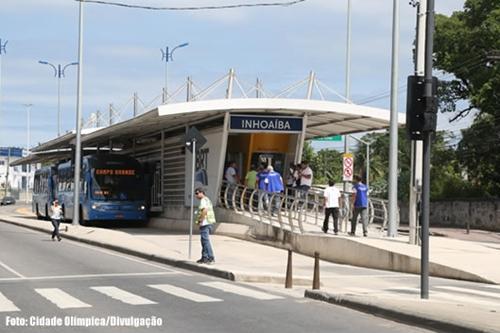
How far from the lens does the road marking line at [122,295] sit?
12.4 metres

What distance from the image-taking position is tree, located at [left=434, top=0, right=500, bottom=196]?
43812mm

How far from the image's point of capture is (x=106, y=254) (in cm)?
2241

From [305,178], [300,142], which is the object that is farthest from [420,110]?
[300,142]

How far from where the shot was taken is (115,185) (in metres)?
35.6

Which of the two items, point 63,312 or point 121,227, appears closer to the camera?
point 63,312

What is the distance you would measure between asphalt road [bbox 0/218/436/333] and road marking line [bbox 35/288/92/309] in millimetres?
15

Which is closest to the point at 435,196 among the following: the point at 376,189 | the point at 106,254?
the point at 376,189

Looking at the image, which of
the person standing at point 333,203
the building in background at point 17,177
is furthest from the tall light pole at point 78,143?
the building in background at point 17,177

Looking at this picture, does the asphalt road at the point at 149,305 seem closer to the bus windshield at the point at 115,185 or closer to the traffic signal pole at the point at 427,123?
the traffic signal pole at the point at 427,123

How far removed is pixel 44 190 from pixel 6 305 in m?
35.8

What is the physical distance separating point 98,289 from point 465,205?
4120 centimetres

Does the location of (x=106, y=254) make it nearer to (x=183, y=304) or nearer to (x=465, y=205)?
(x=183, y=304)

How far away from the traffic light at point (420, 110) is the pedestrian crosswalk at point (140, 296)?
12.1 ft

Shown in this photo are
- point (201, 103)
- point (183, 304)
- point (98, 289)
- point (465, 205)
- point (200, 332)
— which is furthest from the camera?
point (465, 205)
